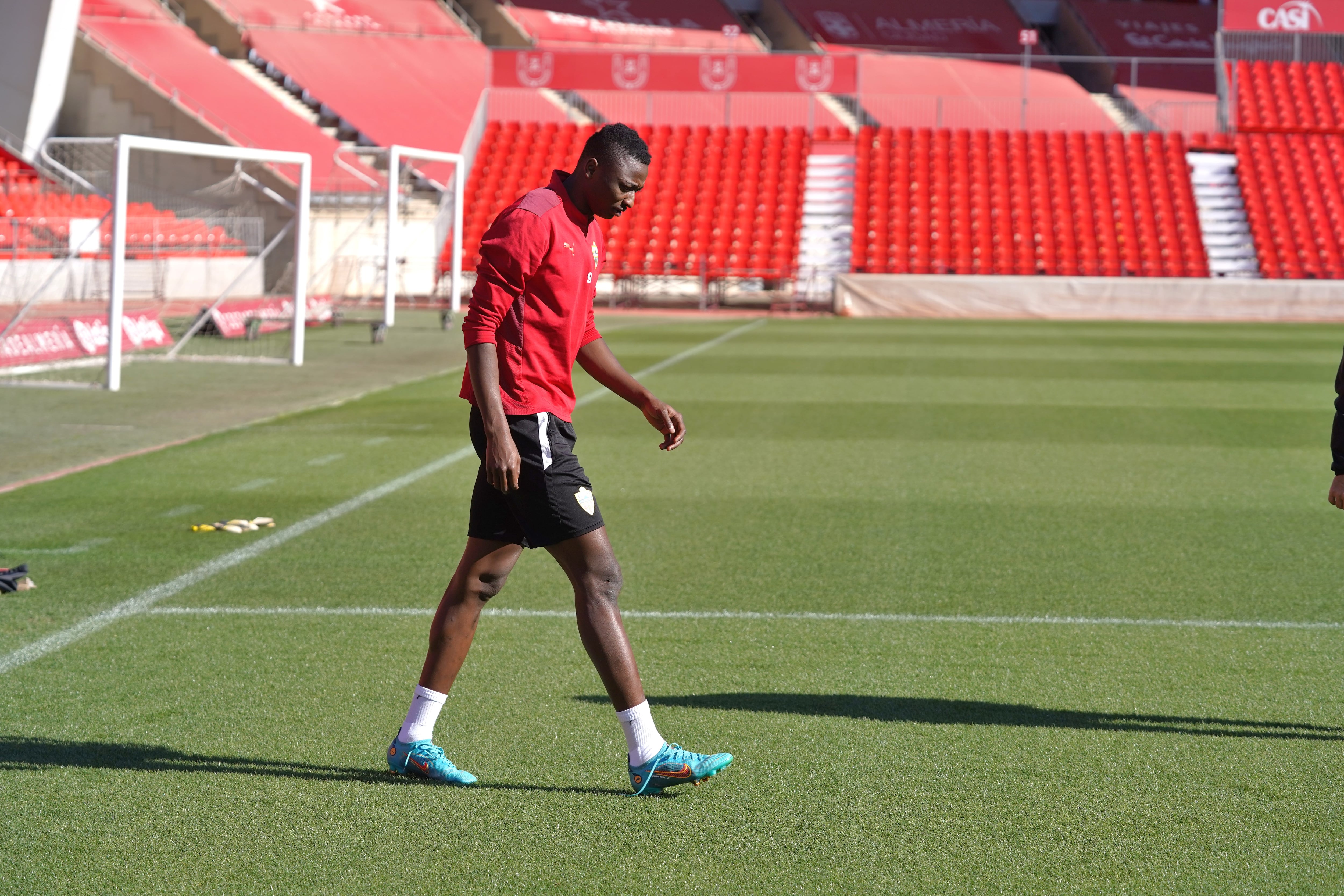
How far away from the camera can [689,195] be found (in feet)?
117

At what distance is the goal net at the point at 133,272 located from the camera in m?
15.3

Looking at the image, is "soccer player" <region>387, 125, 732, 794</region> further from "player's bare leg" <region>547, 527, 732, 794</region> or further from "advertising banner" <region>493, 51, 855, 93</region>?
"advertising banner" <region>493, 51, 855, 93</region>

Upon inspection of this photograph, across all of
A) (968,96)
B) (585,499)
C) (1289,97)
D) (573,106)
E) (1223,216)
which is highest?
(968,96)

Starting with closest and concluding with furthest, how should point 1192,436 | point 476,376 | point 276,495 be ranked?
point 476,376, point 276,495, point 1192,436

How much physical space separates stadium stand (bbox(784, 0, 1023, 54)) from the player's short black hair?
45656 millimetres

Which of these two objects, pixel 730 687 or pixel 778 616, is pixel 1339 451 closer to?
pixel 730 687

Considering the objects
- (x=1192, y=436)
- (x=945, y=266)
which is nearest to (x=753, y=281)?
(x=945, y=266)

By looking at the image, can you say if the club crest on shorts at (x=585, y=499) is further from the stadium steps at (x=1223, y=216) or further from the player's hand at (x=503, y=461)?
the stadium steps at (x=1223, y=216)

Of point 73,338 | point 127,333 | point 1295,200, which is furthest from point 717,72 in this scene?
point 73,338

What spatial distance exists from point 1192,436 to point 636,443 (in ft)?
15.2

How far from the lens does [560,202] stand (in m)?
3.98

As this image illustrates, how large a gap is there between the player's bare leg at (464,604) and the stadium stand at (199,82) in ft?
92.7

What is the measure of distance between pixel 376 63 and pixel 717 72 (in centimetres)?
927

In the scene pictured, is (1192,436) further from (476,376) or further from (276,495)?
(476,376)
